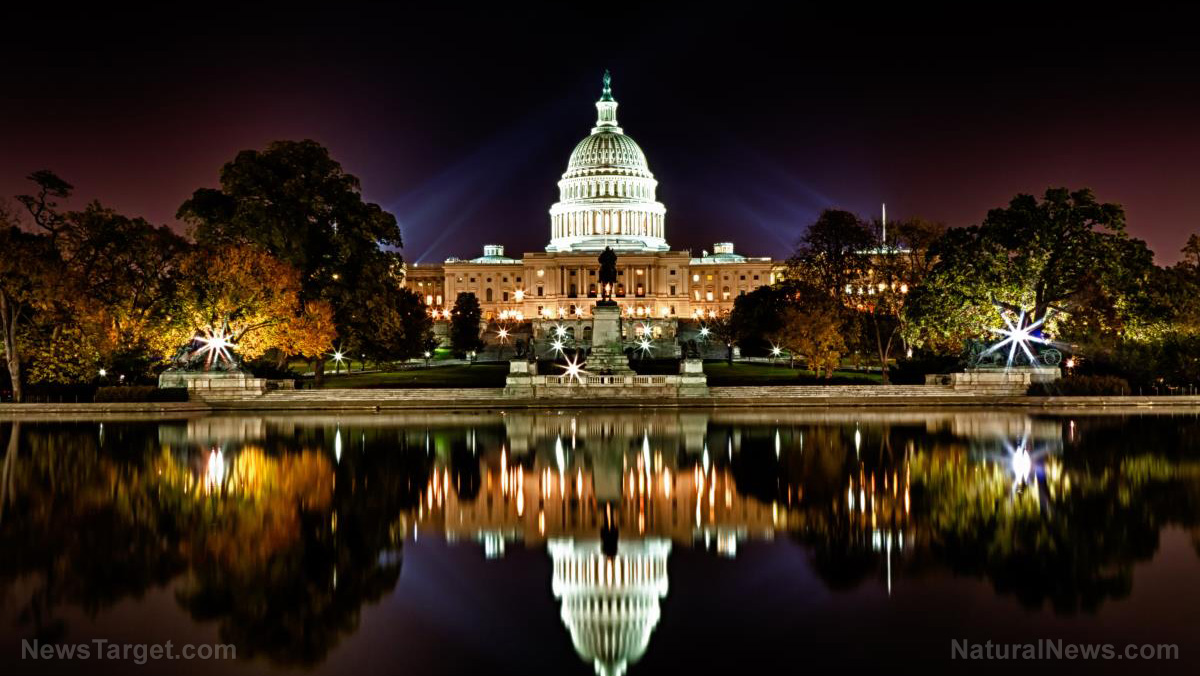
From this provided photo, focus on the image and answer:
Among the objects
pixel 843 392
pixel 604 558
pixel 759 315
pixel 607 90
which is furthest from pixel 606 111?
pixel 604 558

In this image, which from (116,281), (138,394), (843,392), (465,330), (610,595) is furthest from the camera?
(465,330)

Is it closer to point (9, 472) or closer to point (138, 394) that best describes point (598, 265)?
point (138, 394)

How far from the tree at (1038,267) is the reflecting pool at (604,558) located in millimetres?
23084

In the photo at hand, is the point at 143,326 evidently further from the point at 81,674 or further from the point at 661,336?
the point at 661,336

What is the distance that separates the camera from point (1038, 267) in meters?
47.5

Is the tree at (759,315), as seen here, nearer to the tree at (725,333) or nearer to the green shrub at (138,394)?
the tree at (725,333)

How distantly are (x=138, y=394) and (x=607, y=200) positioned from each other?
11102cm

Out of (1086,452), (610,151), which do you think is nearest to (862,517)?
(1086,452)

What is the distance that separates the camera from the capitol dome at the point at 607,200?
151 metres

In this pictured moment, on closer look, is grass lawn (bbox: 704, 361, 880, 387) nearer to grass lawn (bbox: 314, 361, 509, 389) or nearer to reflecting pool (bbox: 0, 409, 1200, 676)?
grass lawn (bbox: 314, 361, 509, 389)

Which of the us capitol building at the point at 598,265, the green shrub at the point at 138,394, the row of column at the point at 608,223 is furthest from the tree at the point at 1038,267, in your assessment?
the row of column at the point at 608,223

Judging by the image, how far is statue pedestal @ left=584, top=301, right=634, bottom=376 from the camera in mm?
50688

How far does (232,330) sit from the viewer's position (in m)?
47.4

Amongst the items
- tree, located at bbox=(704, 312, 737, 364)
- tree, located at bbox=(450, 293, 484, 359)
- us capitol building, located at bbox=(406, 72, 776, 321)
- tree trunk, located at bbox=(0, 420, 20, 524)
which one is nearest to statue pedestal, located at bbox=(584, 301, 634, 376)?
tree, located at bbox=(704, 312, 737, 364)
